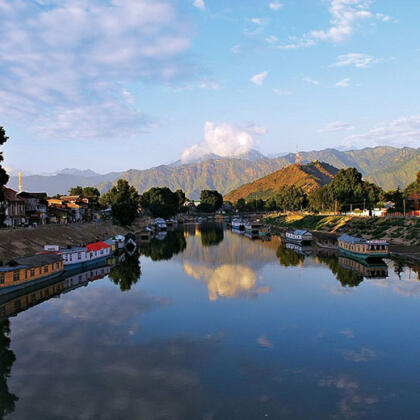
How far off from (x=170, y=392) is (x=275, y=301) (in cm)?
3021

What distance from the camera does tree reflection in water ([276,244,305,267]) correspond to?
91.5 meters

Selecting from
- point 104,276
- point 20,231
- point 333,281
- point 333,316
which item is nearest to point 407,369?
point 333,316

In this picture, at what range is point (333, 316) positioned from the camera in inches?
1855

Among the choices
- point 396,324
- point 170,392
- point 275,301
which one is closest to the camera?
point 170,392

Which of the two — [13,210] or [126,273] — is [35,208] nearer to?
[13,210]

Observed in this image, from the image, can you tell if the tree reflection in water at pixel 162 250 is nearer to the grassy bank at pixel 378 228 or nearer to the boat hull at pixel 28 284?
A: the boat hull at pixel 28 284

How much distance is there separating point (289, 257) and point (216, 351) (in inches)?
2743

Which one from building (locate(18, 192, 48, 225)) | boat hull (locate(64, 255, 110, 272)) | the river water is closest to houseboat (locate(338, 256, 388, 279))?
the river water

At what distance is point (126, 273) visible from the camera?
8162cm

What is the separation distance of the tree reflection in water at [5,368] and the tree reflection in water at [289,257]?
202 ft

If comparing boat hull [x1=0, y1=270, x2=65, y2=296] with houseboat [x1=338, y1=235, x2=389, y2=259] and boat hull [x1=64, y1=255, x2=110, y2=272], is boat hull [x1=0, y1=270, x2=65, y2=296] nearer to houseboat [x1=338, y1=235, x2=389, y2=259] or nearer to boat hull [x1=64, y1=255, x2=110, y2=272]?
boat hull [x1=64, y1=255, x2=110, y2=272]

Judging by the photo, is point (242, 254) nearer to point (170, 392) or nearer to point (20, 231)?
point (20, 231)

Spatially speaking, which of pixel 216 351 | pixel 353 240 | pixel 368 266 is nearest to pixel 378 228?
pixel 353 240

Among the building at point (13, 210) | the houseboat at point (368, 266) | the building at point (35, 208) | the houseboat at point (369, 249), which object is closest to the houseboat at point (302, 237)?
the houseboat at point (368, 266)
